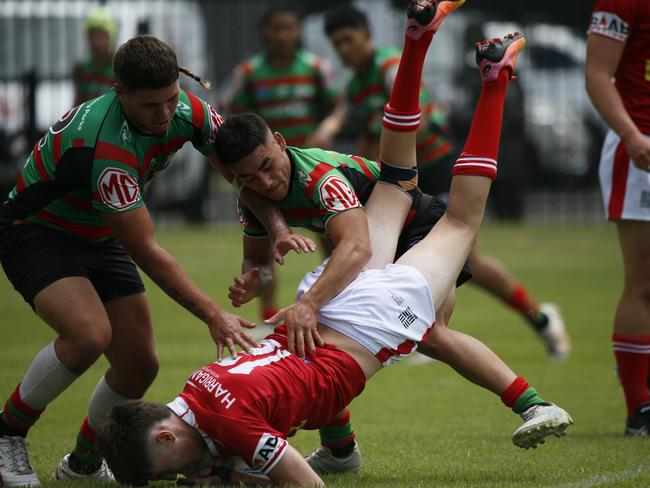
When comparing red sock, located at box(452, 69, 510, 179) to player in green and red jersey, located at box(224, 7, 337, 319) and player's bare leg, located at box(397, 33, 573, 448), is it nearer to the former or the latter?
player's bare leg, located at box(397, 33, 573, 448)

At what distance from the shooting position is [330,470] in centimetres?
518

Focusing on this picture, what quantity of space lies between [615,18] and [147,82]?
2.62 metres

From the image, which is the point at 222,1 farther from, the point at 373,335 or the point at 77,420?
the point at 373,335

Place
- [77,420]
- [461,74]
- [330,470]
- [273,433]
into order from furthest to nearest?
[461,74] → [77,420] → [330,470] → [273,433]

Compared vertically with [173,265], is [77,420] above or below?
below

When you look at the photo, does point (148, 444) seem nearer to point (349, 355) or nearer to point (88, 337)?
point (88, 337)

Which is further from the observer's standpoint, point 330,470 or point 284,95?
point 284,95

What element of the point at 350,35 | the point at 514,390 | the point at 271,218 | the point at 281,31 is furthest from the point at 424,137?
the point at 514,390

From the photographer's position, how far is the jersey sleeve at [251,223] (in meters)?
5.44

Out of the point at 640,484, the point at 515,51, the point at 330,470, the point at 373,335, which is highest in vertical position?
the point at 515,51

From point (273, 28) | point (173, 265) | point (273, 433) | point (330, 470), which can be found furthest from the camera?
point (273, 28)

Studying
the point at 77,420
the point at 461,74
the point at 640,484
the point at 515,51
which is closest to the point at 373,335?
the point at 640,484

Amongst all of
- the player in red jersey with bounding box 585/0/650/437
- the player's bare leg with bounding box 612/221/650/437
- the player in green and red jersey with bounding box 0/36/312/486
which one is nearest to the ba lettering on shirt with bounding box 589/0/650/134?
the player in red jersey with bounding box 585/0/650/437

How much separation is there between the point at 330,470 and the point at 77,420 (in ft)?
6.39
